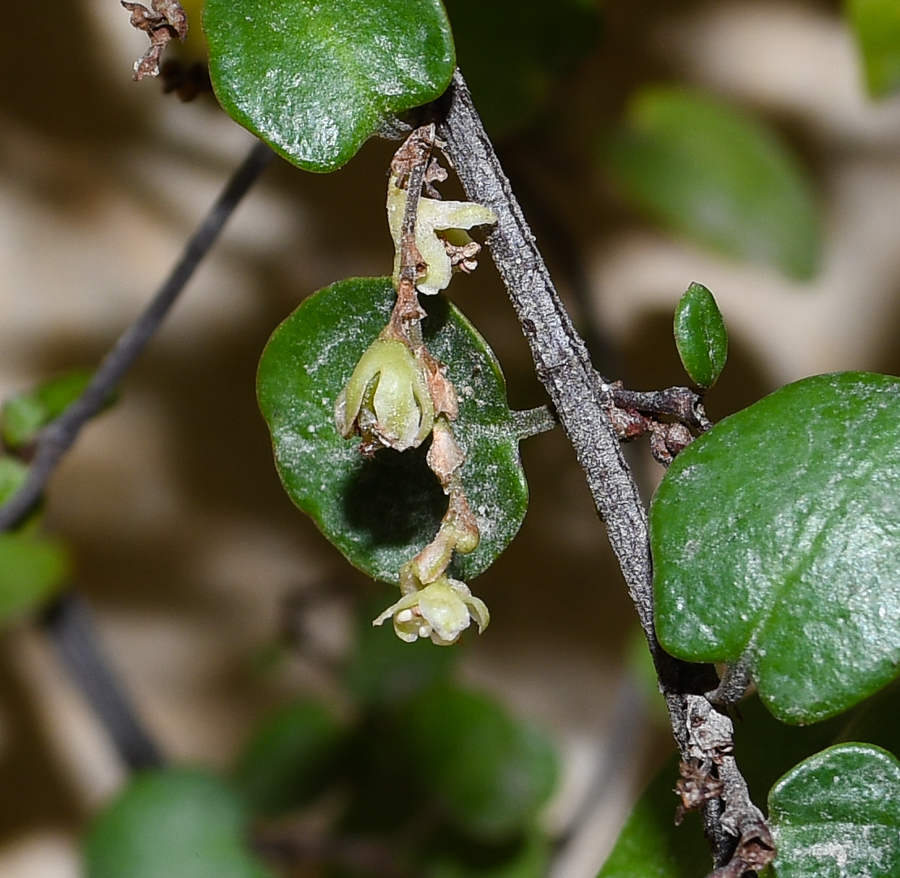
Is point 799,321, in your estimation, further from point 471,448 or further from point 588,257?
point 471,448

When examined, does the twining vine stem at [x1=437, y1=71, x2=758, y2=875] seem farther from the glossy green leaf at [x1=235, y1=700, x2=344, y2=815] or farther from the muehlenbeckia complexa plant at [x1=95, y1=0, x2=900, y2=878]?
the glossy green leaf at [x1=235, y1=700, x2=344, y2=815]

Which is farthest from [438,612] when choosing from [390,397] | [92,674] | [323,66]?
[92,674]

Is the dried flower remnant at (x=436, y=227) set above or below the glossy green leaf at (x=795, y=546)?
above

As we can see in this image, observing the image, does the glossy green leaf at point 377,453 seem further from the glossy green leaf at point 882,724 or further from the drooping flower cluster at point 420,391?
the glossy green leaf at point 882,724

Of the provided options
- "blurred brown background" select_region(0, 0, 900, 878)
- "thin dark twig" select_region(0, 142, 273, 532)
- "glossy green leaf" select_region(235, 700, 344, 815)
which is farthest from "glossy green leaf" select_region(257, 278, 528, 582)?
"glossy green leaf" select_region(235, 700, 344, 815)

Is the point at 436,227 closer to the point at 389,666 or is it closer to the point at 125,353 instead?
the point at 125,353

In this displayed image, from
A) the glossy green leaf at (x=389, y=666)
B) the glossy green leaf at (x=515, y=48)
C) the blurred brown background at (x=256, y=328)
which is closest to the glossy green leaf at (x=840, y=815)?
the glossy green leaf at (x=515, y=48)
